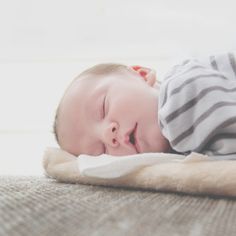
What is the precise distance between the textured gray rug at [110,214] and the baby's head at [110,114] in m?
0.31

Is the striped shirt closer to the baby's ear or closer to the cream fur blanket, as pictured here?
the cream fur blanket

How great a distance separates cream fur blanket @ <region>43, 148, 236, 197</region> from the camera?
62 centimetres

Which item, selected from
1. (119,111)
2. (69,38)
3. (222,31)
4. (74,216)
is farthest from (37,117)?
(74,216)

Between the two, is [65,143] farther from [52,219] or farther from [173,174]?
[52,219]

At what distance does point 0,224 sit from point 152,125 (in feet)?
1.78

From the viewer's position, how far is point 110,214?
0.45 metres

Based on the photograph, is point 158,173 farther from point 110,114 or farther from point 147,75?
point 147,75

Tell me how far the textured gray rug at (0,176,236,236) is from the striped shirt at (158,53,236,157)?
19 centimetres

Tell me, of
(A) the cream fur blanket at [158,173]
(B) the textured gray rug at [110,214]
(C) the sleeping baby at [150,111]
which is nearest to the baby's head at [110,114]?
(C) the sleeping baby at [150,111]

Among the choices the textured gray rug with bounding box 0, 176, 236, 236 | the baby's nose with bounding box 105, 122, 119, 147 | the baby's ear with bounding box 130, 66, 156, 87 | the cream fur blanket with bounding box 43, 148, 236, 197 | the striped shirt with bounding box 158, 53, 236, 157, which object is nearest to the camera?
the textured gray rug with bounding box 0, 176, 236, 236

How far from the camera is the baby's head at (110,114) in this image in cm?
91

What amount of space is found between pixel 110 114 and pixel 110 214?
49cm

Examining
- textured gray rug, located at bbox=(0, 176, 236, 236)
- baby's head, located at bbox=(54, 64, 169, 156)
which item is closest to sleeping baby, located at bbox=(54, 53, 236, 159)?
baby's head, located at bbox=(54, 64, 169, 156)

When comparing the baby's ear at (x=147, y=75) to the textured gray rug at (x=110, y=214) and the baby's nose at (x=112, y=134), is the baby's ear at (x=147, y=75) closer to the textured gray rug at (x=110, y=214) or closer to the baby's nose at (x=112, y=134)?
the baby's nose at (x=112, y=134)
